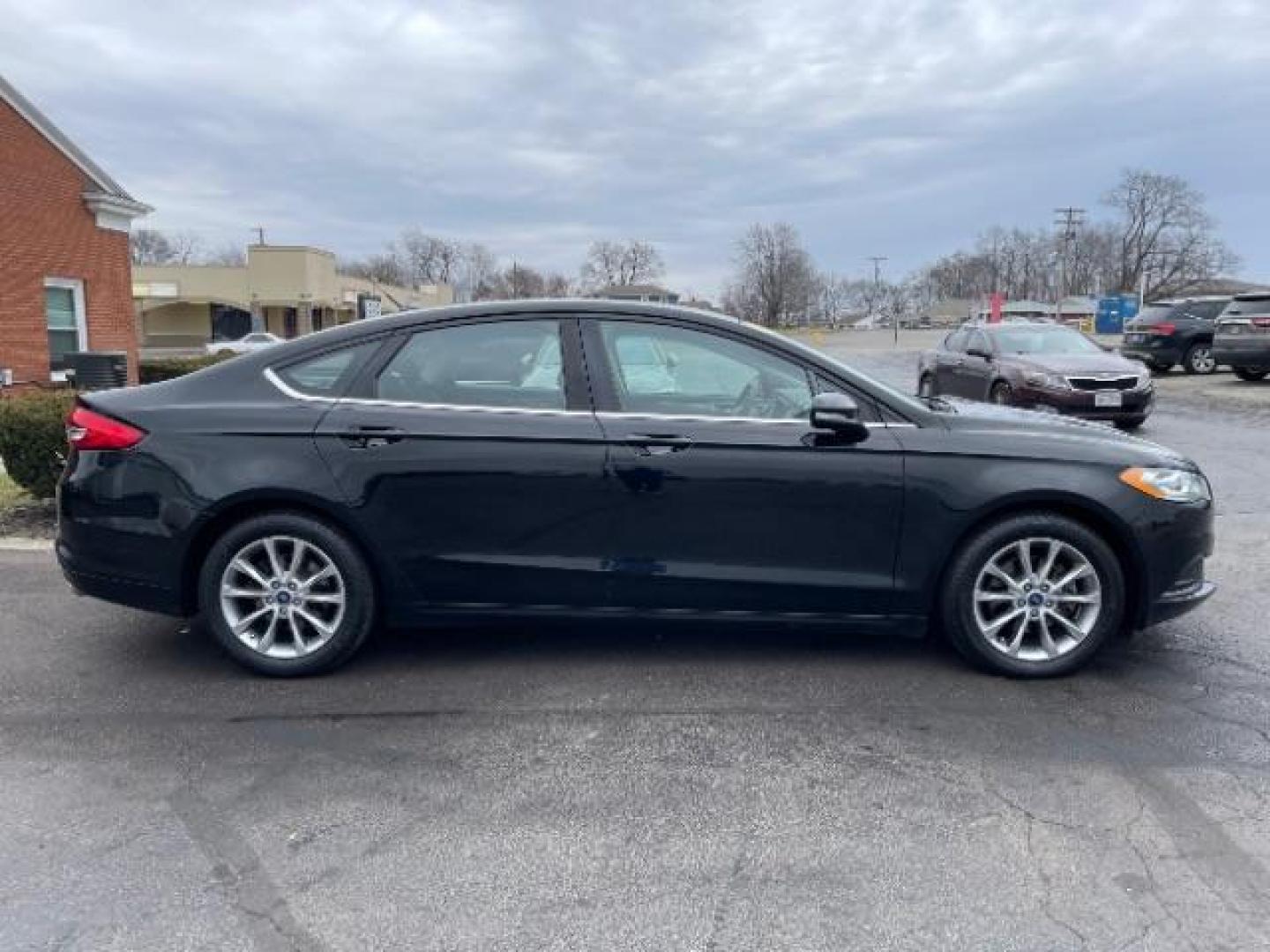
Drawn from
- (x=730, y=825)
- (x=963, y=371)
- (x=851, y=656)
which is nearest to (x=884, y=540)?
(x=851, y=656)

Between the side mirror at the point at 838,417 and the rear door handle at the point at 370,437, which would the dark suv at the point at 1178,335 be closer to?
the side mirror at the point at 838,417

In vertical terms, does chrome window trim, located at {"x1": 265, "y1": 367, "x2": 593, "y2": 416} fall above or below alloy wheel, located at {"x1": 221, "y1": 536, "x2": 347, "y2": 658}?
above

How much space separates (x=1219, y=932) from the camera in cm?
244

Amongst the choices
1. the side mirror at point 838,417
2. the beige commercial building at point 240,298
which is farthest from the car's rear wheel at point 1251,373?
the beige commercial building at point 240,298

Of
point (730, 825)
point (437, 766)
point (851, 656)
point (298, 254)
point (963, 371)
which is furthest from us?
point (298, 254)

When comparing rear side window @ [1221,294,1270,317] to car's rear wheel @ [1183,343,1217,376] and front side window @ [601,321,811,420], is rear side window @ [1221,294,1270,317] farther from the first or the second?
front side window @ [601,321,811,420]

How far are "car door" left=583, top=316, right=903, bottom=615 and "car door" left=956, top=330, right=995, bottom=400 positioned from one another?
9.72m

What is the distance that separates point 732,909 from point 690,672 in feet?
5.37

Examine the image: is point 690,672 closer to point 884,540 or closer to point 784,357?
point 884,540

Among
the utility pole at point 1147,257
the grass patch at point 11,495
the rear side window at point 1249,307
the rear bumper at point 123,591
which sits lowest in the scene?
the grass patch at point 11,495

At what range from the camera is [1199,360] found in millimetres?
21734

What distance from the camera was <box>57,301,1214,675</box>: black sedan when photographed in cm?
396

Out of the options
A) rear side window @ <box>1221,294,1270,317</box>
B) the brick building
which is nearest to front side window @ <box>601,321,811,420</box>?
the brick building

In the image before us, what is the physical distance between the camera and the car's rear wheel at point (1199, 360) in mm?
21516
